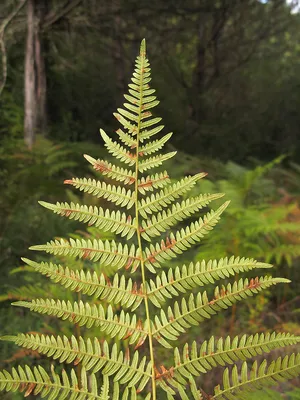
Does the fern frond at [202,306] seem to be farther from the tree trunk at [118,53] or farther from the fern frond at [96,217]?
the tree trunk at [118,53]

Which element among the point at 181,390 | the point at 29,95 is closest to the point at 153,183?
the point at 181,390

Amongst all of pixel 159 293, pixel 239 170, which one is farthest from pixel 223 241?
pixel 239 170

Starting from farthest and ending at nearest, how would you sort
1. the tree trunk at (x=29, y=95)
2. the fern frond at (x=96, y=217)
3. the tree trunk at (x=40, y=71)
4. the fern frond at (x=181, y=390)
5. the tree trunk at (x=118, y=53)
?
the tree trunk at (x=118, y=53) < the tree trunk at (x=40, y=71) < the tree trunk at (x=29, y=95) < the fern frond at (x=96, y=217) < the fern frond at (x=181, y=390)

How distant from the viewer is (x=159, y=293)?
83 centimetres

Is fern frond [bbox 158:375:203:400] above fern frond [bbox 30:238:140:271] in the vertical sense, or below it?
below

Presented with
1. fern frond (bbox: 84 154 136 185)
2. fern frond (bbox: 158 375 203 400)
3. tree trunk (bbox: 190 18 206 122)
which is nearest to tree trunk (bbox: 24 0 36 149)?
tree trunk (bbox: 190 18 206 122)

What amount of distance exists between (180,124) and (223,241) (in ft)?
18.2

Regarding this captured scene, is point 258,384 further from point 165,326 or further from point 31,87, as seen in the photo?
point 31,87

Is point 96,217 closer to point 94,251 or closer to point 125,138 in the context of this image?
point 94,251

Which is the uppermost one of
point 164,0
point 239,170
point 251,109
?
point 164,0

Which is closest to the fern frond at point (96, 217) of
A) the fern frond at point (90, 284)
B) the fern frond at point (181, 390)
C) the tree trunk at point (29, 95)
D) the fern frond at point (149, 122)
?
the fern frond at point (90, 284)

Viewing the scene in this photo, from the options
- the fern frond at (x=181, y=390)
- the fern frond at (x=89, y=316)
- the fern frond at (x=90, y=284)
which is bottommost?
the fern frond at (x=181, y=390)

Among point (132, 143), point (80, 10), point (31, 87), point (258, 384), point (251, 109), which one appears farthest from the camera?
point (251, 109)

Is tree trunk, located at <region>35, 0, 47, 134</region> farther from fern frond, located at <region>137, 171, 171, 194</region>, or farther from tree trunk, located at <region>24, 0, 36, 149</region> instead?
fern frond, located at <region>137, 171, 171, 194</region>
